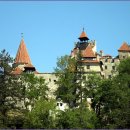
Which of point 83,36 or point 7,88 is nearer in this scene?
point 7,88

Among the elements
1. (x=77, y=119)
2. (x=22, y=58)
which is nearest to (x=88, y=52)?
(x=22, y=58)

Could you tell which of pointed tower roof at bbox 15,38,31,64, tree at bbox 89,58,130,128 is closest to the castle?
pointed tower roof at bbox 15,38,31,64

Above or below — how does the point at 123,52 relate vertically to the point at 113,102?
above

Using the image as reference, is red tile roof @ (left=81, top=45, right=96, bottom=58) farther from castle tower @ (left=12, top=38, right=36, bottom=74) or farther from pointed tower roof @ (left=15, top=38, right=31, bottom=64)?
pointed tower roof @ (left=15, top=38, right=31, bottom=64)

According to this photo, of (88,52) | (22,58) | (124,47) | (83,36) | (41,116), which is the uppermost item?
(83,36)

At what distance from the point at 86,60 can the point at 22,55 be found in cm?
1416

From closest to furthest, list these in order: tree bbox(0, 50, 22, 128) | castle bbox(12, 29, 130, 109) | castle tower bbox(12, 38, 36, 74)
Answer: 1. tree bbox(0, 50, 22, 128)
2. castle bbox(12, 29, 130, 109)
3. castle tower bbox(12, 38, 36, 74)

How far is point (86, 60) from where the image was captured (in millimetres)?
78562

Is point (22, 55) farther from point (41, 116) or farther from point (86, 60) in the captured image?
point (41, 116)

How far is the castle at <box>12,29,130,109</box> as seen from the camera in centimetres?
7525

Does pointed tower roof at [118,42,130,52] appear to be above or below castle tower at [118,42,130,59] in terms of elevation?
above

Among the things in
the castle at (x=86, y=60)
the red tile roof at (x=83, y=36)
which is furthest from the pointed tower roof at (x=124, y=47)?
the red tile roof at (x=83, y=36)

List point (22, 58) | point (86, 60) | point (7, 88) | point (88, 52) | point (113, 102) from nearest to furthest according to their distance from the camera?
point (7, 88), point (113, 102), point (86, 60), point (88, 52), point (22, 58)

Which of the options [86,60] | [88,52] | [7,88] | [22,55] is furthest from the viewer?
[22,55]
